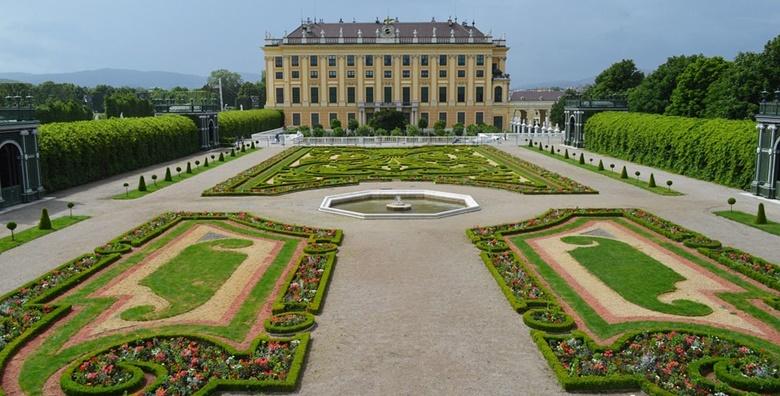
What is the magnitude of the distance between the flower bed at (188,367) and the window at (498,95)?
292 feet

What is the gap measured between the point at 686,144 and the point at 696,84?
30.1m

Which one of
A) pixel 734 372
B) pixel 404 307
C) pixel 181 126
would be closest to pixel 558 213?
pixel 404 307

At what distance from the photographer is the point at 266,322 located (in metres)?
15.8

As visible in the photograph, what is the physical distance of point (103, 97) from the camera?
151 m

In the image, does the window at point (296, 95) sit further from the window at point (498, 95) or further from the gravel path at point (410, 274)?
the gravel path at point (410, 274)

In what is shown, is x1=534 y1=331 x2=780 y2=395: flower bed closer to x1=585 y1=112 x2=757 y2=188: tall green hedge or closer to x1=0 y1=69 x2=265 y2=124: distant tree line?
x1=585 y1=112 x2=757 y2=188: tall green hedge

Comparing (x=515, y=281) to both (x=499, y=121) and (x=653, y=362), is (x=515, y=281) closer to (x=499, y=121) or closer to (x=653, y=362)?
(x=653, y=362)

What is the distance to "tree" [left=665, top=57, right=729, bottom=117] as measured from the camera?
223ft

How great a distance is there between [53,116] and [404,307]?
75191mm

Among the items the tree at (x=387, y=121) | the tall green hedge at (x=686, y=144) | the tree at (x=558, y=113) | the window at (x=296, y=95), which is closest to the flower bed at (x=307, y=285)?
the tall green hedge at (x=686, y=144)

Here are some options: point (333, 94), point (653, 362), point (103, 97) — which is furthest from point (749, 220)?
point (103, 97)

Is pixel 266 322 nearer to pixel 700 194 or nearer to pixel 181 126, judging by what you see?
pixel 700 194

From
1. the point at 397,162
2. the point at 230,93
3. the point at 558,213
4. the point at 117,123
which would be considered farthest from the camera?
the point at 230,93

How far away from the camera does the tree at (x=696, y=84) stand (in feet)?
223
